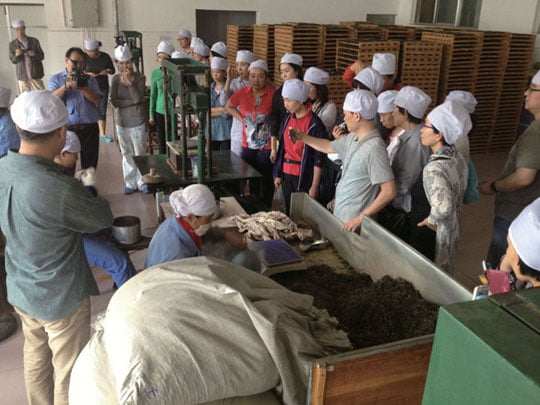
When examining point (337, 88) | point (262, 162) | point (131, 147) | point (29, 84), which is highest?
point (337, 88)

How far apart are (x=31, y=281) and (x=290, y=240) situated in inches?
63.0

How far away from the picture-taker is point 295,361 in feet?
5.67

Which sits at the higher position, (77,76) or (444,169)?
(77,76)

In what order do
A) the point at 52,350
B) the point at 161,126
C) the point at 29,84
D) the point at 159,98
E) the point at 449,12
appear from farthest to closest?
the point at 449,12 → the point at 29,84 → the point at 161,126 → the point at 159,98 → the point at 52,350

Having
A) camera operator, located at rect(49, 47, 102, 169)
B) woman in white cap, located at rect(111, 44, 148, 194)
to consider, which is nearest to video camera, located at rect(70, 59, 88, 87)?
camera operator, located at rect(49, 47, 102, 169)

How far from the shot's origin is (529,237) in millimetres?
1499

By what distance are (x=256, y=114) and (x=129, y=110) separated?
6.41 ft

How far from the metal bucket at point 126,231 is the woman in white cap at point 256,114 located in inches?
70.4

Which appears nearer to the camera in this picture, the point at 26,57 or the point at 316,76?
the point at 316,76

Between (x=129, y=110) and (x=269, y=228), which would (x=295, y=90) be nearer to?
(x=269, y=228)

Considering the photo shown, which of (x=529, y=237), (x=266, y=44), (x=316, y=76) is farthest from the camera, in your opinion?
(x=266, y=44)

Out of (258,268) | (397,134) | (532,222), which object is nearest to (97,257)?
(258,268)

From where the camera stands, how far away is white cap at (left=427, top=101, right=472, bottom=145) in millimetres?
2832

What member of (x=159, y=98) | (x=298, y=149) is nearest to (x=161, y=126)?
(x=159, y=98)
